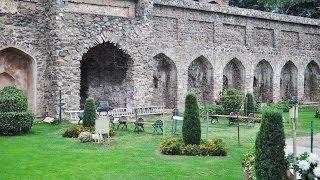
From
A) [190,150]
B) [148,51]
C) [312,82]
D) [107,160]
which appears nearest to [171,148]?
[190,150]

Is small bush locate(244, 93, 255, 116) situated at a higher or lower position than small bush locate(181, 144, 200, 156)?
higher

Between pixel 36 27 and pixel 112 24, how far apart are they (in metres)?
3.28

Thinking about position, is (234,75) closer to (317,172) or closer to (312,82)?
(312,82)

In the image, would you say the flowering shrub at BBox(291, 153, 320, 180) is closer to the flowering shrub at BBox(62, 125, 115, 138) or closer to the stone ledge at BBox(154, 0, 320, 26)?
the flowering shrub at BBox(62, 125, 115, 138)

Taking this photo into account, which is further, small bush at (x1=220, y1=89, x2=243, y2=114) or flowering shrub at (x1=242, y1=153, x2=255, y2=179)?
small bush at (x1=220, y1=89, x2=243, y2=114)

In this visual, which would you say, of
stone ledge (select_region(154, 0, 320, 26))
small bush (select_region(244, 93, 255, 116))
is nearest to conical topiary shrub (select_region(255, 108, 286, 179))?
small bush (select_region(244, 93, 255, 116))

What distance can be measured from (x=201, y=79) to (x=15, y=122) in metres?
14.3

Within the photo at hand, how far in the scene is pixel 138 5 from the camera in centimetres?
2194

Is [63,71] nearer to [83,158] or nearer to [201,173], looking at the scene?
[83,158]

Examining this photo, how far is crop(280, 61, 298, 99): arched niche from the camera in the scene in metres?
Answer: 32.2

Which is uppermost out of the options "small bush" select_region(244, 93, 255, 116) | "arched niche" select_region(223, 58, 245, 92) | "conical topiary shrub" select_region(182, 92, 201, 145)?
"arched niche" select_region(223, 58, 245, 92)

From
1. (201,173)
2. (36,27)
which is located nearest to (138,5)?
(36,27)

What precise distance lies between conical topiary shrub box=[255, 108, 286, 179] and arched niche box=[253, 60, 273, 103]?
22.0 m

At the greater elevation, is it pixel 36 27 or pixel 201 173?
pixel 36 27
